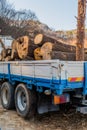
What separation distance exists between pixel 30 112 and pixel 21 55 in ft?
6.78

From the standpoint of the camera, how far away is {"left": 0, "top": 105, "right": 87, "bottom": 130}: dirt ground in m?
6.02

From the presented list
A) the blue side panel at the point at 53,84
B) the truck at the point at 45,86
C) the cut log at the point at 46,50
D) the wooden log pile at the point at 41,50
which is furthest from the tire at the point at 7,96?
the cut log at the point at 46,50

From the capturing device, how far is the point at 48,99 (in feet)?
20.6

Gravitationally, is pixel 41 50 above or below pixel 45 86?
above

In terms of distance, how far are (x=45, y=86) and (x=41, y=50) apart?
1893 mm

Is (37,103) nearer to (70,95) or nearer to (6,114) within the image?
(70,95)

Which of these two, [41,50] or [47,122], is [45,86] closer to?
[47,122]

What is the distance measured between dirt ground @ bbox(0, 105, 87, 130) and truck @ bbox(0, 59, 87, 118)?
0.77 ft

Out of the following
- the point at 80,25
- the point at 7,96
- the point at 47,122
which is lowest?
the point at 47,122

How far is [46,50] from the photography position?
7129mm

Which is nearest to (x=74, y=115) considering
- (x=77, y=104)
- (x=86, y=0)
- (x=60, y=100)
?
(x=77, y=104)

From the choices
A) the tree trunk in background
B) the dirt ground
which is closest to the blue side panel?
the dirt ground

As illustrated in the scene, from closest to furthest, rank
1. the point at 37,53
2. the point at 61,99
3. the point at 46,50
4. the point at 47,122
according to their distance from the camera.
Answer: the point at 61,99 < the point at 47,122 < the point at 46,50 < the point at 37,53

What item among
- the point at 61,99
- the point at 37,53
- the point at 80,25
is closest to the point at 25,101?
the point at 61,99
